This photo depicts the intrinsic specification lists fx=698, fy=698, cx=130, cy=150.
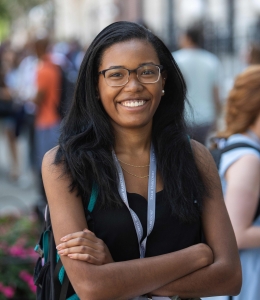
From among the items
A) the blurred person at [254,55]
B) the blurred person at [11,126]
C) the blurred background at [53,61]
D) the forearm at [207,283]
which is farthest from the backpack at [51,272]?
the blurred person at [11,126]

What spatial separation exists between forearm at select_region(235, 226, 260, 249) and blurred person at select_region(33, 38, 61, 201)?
521cm

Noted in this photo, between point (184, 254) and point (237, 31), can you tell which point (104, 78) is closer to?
point (184, 254)

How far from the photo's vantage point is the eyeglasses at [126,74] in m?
2.71

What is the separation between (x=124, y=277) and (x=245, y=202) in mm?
1064

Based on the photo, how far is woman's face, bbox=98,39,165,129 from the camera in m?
2.72

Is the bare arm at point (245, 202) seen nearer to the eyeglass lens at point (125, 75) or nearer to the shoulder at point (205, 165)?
the shoulder at point (205, 165)

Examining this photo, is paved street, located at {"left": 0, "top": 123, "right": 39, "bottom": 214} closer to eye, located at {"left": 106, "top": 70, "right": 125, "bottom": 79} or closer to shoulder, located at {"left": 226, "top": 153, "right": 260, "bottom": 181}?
shoulder, located at {"left": 226, "top": 153, "right": 260, "bottom": 181}

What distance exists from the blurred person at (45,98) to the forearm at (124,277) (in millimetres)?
5856

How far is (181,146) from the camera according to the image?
288 cm

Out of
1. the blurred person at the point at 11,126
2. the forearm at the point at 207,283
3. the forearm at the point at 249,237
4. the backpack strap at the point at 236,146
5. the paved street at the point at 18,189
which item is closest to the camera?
the forearm at the point at 207,283

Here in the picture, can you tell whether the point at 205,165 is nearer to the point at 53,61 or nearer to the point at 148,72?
the point at 148,72

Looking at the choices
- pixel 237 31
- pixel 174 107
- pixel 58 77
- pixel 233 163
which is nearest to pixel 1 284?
pixel 233 163

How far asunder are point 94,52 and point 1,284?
2.88 m

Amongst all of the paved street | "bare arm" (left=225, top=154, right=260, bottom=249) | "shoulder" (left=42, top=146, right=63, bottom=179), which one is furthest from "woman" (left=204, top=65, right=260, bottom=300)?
the paved street
